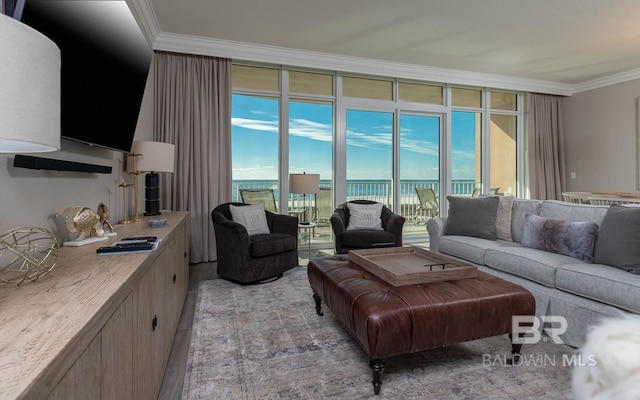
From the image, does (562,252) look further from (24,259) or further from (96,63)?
(96,63)

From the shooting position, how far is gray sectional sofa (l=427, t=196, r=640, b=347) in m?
1.94

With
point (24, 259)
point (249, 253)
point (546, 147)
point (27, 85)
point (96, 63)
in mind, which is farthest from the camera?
point (546, 147)

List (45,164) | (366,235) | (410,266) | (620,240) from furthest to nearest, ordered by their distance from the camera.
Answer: (366,235) → (410,266) → (620,240) → (45,164)

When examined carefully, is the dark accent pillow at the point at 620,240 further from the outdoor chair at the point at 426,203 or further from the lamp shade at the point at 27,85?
the outdoor chair at the point at 426,203

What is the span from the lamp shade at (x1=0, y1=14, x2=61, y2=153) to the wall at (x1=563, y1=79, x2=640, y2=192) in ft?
24.6

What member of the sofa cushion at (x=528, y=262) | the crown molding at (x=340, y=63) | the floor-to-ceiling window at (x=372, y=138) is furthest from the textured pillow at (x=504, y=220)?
the crown molding at (x=340, y=63)

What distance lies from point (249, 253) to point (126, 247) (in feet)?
5.91

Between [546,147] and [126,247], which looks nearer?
[126,247]

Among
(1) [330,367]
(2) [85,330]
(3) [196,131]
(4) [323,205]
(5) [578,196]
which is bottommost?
(1) [330,367]

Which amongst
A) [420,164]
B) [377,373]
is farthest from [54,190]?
[420,164]

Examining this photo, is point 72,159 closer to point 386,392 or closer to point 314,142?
point 386,392

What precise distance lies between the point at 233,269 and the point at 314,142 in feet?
8.56

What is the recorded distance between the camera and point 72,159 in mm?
1822

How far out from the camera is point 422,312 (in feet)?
5.37
